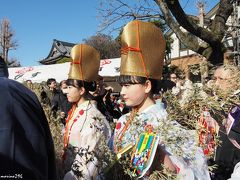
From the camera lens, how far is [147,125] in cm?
195

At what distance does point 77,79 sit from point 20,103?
7.27ft

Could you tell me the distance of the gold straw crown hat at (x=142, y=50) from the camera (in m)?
2.29

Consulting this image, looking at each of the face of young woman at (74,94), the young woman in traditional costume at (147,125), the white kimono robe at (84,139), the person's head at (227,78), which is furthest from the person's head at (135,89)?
the face of young woman at (74,94)

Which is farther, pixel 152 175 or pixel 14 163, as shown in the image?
pixel 152 175

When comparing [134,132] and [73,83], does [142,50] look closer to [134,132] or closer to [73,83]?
[134,132]

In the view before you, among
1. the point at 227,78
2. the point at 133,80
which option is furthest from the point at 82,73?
the point at 227,78

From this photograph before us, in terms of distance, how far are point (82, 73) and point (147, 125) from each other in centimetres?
157

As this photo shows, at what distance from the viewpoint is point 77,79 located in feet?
11.1

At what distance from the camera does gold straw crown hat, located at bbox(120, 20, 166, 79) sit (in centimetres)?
229

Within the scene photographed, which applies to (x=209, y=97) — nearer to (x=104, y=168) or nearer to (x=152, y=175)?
(x=152, y=175)

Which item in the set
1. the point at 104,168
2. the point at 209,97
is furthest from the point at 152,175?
the point at 209,97

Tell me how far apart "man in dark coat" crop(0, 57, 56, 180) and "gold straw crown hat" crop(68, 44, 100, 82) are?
7.06 feet

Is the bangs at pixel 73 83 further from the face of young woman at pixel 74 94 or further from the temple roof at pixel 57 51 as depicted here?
the temple roof at pixel 57 51

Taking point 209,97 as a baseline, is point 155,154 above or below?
below
